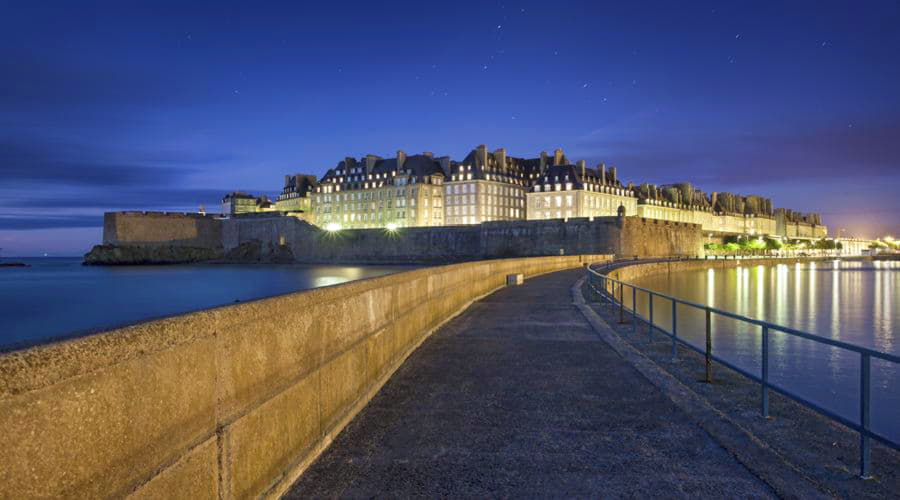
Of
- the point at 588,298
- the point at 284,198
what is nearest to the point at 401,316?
the point at 588,298

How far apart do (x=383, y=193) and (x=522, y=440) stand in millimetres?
117015

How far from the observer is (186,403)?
3.24 m

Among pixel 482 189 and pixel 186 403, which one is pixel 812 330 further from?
pixel 482 189

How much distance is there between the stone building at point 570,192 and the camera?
348 ft

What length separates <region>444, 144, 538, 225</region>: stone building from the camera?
111 metres

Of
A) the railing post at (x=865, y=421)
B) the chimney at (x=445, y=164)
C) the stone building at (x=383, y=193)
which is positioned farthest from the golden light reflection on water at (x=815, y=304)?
the chimney at (x=445, y=164)

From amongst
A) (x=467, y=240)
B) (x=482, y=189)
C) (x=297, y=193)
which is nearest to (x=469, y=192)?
(x=482, y=189)

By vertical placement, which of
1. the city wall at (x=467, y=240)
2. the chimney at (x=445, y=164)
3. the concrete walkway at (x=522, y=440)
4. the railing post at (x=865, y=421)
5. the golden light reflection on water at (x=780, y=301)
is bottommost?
the golden light reflection on water at (x=780, y=301)

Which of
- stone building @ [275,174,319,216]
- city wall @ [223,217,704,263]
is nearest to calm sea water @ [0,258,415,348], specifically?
city wall @ [223,217,704,263]

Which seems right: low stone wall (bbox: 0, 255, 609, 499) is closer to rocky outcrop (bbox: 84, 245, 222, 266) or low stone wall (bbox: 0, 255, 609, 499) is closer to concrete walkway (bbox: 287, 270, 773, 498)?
concrete walkway (bbox: 287, 270, 773, 498)

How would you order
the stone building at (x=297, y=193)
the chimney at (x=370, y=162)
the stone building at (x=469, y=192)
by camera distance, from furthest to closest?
1. the stone building at (x=297, y=193)
2. the chimney at (x=370, y=162)
3. the stone building at (x=469, y=192)

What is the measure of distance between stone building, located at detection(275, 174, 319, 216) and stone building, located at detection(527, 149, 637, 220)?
55.6m

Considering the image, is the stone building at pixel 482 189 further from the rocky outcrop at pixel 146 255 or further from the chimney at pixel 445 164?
the rocky outcrop at pixel 146 255

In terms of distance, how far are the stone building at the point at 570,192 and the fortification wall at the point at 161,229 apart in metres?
62.9
